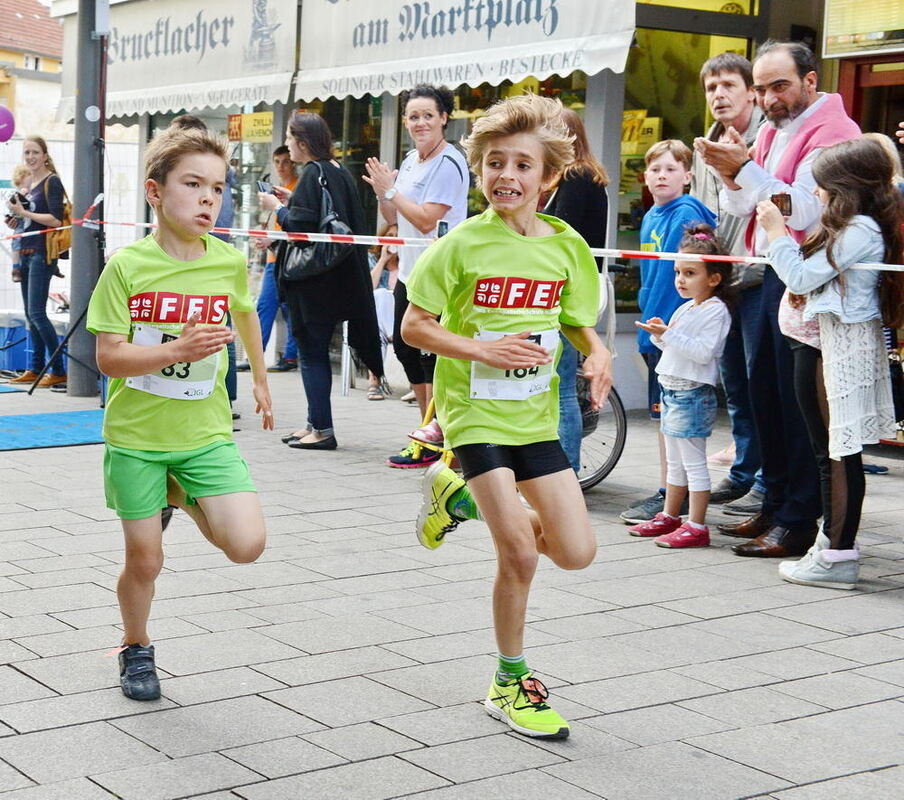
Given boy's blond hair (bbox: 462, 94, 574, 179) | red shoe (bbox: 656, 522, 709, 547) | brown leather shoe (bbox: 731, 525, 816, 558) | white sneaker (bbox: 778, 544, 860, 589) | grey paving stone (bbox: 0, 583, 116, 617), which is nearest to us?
boy's blond hair (bbox: 462, 94, 574, 179)

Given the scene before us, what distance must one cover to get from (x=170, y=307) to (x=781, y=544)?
3.33 metres

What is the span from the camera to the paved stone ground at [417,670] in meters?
3.72

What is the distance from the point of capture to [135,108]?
1639cm

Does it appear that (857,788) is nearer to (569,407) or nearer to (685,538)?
(685,538)

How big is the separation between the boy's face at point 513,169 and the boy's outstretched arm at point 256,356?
924 mm

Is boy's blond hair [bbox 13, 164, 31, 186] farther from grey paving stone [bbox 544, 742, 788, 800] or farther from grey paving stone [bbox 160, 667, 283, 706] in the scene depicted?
grey paving stone [bbox 544, 742, 788, 800]

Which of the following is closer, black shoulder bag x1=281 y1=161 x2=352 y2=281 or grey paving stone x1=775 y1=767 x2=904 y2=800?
grey paving stone x1=775 y1=767 x2=904 y2=800

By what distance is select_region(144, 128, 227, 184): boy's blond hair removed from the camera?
4.37 meters

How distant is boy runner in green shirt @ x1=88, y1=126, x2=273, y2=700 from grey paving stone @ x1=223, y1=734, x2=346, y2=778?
54cm

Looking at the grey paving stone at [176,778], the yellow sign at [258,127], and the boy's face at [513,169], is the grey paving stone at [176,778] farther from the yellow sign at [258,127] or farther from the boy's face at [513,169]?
the yellow sign at [258,127]

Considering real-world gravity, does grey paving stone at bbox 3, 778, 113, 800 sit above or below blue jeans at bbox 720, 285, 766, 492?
below

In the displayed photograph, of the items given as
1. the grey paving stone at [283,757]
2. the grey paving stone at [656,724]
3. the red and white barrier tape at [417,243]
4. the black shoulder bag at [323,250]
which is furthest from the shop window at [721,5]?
the grey paving stone at [283,757]

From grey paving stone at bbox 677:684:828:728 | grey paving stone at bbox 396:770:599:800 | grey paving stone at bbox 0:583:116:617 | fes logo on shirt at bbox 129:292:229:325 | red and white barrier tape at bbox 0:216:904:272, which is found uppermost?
red and white barrier tape at bbox 0:216:904:272

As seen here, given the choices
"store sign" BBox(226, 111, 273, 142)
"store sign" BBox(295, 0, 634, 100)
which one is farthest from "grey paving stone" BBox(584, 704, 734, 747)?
"store sign" BBox(226, 111, 273, 142)
